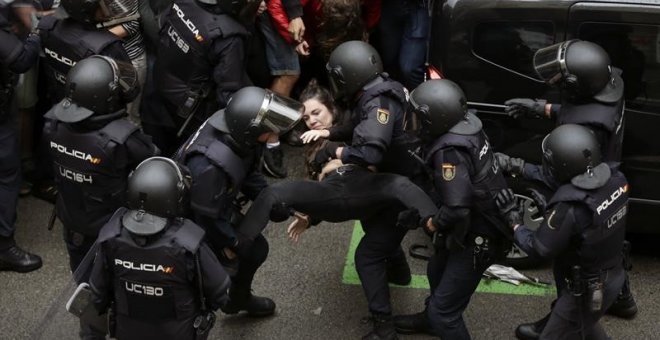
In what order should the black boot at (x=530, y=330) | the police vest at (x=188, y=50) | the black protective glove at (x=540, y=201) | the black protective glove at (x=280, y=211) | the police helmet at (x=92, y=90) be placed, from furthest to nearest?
the police vest at (x=188, y=50) < the black boot at (x=530, y=330) < the black protective glove at (x=280, y=211) < the police helmet at (x=92, y=90) < the black protective glove at (x=540, y=201)

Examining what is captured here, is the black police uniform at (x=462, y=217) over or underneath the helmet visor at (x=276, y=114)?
underneath

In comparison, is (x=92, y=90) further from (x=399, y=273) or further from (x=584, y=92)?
(x=584, y=92)

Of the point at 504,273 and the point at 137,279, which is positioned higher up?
the point at 137,279

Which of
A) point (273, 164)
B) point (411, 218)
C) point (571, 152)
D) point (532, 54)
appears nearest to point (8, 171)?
point (273, 164)

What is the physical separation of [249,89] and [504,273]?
2379 millimetres

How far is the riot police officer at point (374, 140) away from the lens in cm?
532

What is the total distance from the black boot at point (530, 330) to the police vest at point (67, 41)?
3195 mm

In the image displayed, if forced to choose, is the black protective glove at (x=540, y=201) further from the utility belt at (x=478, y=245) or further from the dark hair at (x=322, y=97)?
Answer: the dark hair at (x=322, y=97)

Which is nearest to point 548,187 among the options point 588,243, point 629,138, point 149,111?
point 588,243

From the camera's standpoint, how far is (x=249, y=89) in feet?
16.7

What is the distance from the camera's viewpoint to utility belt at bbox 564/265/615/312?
4977mm

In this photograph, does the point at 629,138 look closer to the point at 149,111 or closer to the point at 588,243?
the point at 588,243

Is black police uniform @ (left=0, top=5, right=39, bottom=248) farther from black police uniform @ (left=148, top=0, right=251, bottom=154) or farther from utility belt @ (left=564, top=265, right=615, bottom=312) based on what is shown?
utility belt @ (left=564, top=265, right=615, bottom=312)

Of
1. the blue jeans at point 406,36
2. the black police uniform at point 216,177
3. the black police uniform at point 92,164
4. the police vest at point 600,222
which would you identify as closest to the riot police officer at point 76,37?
the black police uniform at point 92,164
